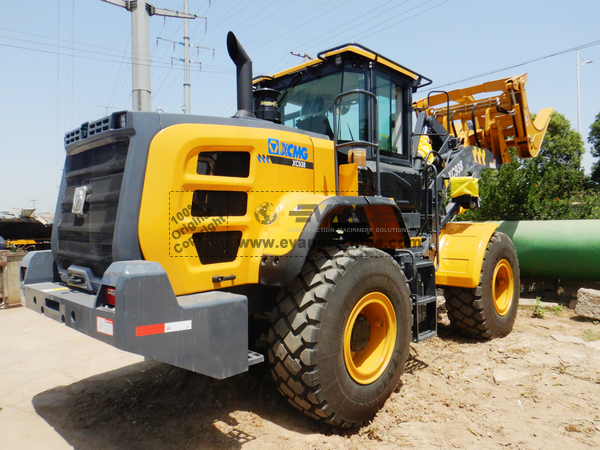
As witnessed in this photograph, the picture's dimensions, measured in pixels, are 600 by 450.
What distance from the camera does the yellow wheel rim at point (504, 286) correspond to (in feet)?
18.7

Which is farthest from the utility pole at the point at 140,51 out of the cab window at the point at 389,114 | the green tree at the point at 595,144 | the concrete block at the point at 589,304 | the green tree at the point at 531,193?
the green tree at the point at 595,144

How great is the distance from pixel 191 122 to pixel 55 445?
243 centimetres

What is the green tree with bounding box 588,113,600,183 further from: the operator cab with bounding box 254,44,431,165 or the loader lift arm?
the operator cab with bounding box 254,44,431,165

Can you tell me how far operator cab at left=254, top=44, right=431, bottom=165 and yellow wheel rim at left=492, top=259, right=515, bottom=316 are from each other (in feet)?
7.26

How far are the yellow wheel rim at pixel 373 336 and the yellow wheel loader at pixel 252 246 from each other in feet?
0.04

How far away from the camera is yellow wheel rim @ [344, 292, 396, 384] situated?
3367mm

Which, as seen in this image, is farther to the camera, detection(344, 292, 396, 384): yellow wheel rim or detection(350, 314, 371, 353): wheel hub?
detection(350, 314, 371, 353): wheel hub

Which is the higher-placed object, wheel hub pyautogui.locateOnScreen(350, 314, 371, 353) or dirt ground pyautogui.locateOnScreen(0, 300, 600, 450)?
wheel hub pyautogui.locateOnScreen(350, 314, 371, 353)

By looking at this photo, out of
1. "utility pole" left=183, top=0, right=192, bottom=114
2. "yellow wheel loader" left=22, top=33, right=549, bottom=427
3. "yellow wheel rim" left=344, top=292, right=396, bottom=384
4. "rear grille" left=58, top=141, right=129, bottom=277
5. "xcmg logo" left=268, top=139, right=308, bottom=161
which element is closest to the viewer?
"yellow wheel loader" left=22, top=33, right=549, bottom=427

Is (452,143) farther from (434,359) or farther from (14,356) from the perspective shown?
(14,356)

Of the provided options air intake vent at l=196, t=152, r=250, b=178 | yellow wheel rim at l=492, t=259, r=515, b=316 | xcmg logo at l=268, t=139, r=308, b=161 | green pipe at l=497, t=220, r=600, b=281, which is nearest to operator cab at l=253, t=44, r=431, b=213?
xcmg logo at l=268, t=139, r=308, b=161

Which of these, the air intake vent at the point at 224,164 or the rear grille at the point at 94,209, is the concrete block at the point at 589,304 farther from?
the rear grille at the point at 94,209

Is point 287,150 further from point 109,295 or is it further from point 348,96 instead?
point 109,295

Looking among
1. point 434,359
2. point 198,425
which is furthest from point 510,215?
point 198,425
